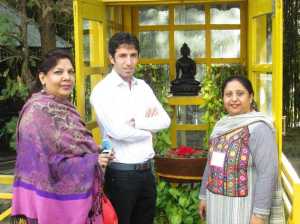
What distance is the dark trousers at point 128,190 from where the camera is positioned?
8.73 feet

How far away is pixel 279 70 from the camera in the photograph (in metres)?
2.89

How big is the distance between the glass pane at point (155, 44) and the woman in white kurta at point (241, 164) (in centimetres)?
216

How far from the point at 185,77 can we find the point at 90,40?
114 cm

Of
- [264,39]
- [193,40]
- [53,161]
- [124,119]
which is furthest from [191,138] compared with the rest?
[53,161]

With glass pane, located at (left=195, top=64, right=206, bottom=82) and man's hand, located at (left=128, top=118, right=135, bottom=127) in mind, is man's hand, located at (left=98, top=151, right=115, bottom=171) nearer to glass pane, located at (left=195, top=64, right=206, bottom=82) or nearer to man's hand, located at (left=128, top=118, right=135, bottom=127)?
man's hand, located at (left=128, top=118, right=135, bottom=127)

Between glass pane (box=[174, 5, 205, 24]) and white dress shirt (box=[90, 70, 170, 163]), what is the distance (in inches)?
81.2

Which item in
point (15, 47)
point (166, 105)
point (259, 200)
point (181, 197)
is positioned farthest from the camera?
point (15, 47)

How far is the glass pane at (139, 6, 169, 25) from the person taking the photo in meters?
4.64

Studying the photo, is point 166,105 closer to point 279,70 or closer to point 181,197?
point 181,197

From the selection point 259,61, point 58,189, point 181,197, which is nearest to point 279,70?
point 259,61

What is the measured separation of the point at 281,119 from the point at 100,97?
1.08 metres

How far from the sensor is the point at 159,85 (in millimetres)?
4465

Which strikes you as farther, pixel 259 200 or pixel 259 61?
pixel 259 61

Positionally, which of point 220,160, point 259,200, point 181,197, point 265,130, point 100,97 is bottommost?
point 181,197
